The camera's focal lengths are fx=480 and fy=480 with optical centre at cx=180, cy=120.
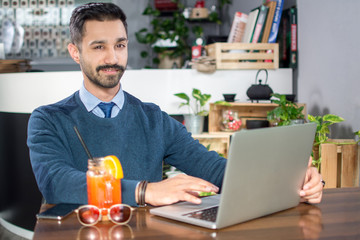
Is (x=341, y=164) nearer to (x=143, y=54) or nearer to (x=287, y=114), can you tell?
(x=287, y=114)

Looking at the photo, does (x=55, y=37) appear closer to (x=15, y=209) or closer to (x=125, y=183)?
(x=15, y=209)

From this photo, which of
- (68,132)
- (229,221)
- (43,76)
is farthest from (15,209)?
(229,221)

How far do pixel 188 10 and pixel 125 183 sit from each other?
16.2ft

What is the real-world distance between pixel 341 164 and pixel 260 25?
4.43ft

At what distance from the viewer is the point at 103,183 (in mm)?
1086

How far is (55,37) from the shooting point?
6707 millimetres

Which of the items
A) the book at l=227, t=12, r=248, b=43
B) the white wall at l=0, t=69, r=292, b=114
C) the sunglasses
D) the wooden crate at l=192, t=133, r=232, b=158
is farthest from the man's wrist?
the book at l=227, t=12, r=248, b=43

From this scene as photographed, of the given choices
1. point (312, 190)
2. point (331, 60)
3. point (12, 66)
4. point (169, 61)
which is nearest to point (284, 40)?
point (331, 60)

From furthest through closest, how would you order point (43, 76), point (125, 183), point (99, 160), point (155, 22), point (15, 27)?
point (15, 27)
point (155, 22)
point (43, 76)
point (125, 183)
point (99, 160)

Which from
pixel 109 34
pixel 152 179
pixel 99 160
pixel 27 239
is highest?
pixel 109 34

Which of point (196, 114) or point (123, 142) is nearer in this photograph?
point (123, 142)

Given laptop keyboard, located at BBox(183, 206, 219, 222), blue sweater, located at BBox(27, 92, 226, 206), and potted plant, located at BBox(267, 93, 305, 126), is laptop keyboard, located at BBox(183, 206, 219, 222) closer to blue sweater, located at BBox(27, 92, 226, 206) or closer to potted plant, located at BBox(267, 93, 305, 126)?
blue sweater, located at BBox(27, 92, 226, 206)

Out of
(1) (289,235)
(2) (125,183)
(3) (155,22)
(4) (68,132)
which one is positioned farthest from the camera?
(3) (155,22)

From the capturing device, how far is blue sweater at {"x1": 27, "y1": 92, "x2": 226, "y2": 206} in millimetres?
1476
